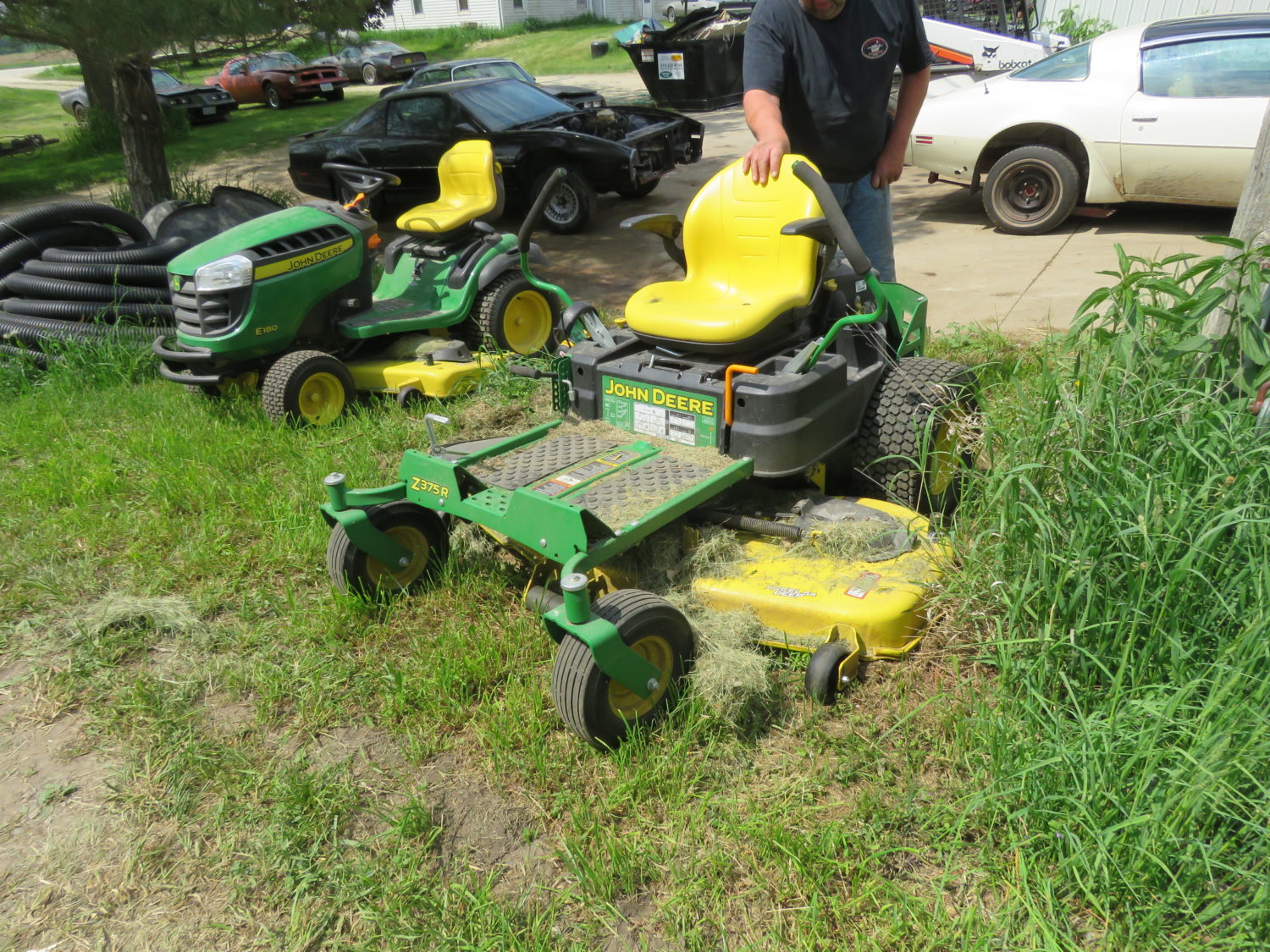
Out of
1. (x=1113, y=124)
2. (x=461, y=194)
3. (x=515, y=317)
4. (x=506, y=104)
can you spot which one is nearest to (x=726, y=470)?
(x=515, y=317)

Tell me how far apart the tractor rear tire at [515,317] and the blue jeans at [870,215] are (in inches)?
75.1

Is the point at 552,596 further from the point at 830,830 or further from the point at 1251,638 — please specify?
the point at 1251,638

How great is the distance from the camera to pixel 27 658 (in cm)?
335

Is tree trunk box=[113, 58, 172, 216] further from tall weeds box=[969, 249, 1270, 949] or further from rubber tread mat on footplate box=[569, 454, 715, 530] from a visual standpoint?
tall weeds box=[969, 249, 1270, 949]

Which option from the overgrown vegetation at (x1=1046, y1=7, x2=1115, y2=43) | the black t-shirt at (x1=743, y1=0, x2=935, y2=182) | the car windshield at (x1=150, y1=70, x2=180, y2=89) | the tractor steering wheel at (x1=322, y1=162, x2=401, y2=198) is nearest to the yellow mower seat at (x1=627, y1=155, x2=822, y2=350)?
the black t-shirt at (x1=743, y1=0, x2=935, y2=182)

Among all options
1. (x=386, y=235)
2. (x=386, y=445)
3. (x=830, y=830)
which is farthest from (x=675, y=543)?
(x=386, y=235)

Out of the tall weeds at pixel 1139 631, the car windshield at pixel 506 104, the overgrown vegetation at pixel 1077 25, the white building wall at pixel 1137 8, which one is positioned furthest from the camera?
the white building wall at pixel 1137 8

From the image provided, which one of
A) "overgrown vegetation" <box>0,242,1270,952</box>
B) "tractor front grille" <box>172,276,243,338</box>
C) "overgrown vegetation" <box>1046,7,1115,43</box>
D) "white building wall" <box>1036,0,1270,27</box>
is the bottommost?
"overgrown vegetation" <box>0,242,1270,952</box>

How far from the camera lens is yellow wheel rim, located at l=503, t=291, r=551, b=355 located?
19.0 feet

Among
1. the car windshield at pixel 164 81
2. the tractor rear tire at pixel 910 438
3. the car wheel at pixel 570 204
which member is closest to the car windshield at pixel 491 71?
the car wheel at pixel 570 204

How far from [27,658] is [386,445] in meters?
1.75

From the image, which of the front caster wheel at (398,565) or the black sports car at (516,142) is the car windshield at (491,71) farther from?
the front caster wheel at (398,565)

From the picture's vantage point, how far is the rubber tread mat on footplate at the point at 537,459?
3.20m

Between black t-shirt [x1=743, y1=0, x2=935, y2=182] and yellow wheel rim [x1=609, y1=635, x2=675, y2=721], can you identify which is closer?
yellow wheel rim [x1=609, y1=635, x2=675, y2=721]
